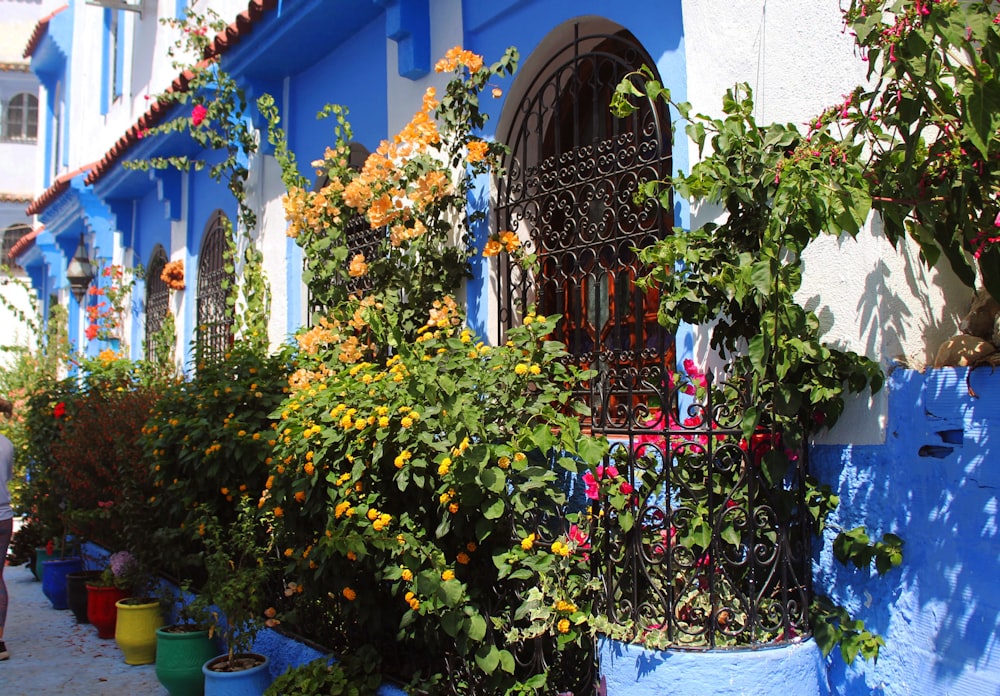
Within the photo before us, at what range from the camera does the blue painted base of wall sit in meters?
3.08

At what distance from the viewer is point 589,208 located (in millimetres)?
5000

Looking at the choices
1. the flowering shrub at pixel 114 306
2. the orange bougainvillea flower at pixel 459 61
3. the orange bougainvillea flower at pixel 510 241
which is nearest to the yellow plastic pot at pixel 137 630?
the orange bougainvillea flower at pixel 510 241

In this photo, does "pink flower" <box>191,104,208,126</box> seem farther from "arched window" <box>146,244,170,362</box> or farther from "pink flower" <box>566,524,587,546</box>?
"pink flower" <box>566,524,587,546</box>

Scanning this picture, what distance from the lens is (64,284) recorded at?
17562mm

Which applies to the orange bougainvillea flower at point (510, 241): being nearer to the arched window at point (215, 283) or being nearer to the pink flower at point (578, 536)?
the pink flower at point (578, 536)

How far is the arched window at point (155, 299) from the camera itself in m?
11.6

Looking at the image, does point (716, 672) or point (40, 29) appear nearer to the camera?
point (716, 672)

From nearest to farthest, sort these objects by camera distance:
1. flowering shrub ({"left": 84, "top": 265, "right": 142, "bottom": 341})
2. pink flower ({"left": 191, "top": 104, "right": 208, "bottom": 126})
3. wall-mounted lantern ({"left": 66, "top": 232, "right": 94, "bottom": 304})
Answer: pink flower ({"left": 191, "top": 104, "right": 208, "bottom": 126}) → flowering shrub ({"left": 84, "top": 265, "right": 142, "bottom": 341}) → wall-mounted lantern ({"left": 66, "top": 232, "right": 94, "bottom": 304})

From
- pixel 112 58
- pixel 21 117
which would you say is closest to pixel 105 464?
pixel 112 58

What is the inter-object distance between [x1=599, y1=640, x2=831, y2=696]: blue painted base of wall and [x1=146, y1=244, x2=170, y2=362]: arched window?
928cm

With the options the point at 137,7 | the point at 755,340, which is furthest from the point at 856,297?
the point at 137,7

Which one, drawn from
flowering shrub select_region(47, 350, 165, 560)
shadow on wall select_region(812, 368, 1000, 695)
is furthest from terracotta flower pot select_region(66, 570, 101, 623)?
shadow on wall select_region(812, 368, 1000, 695)

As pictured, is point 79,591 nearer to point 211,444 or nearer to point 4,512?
point 4,512

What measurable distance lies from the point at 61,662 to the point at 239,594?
84.9 inches
